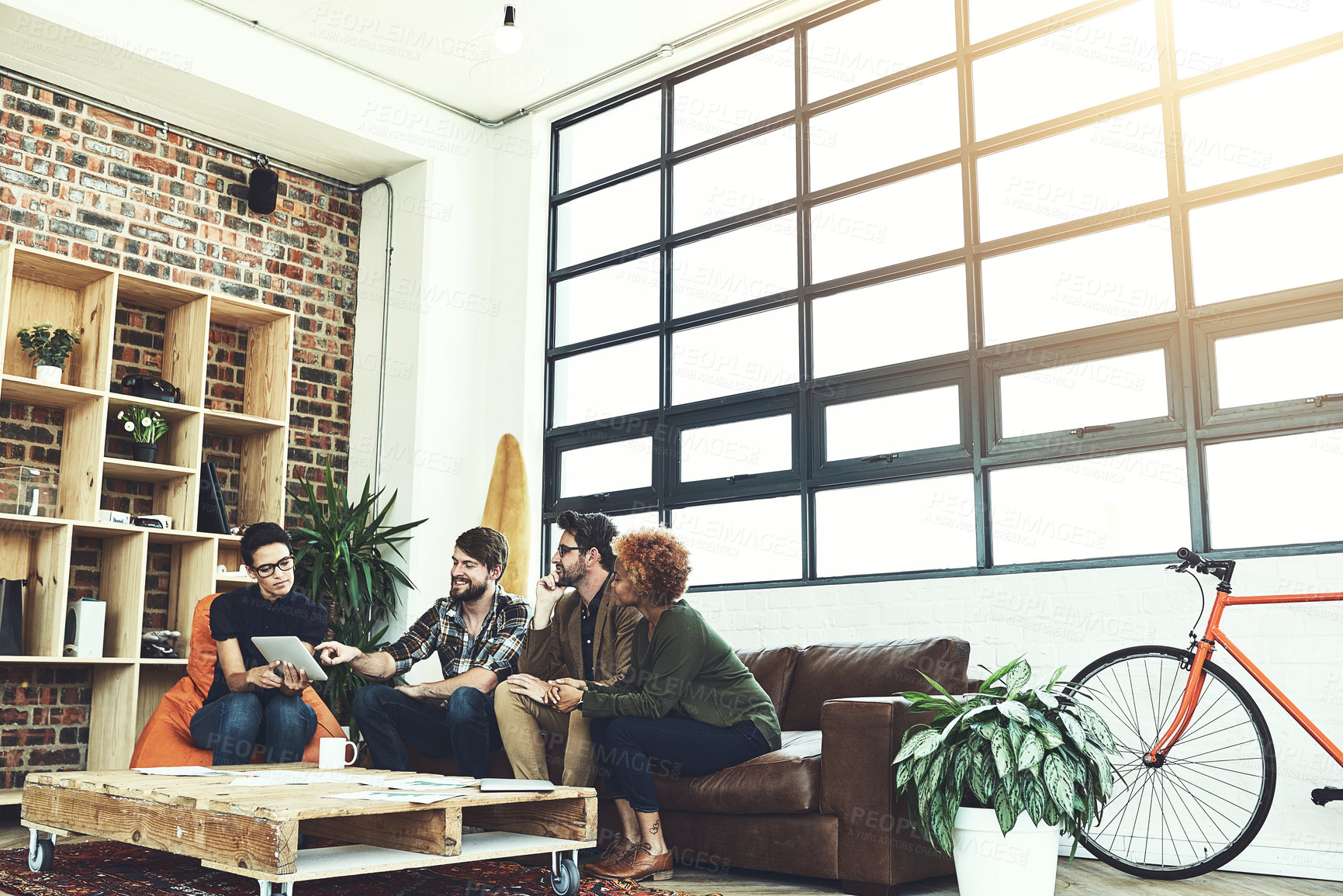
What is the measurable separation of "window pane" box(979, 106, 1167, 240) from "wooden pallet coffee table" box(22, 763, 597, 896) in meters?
3.13

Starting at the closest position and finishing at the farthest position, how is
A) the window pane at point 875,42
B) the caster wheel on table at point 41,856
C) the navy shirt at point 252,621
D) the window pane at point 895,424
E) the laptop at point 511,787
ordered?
the laptop at point 511,787
the caster wheel on table at point 41,856
the navy shirt at point 252,621
the window pane at point 895,424
the window pane at point 875,42

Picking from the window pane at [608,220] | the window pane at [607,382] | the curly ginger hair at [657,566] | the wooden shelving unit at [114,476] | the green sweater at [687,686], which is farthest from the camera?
the window pane at [608,220]

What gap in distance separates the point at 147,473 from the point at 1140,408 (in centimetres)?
440

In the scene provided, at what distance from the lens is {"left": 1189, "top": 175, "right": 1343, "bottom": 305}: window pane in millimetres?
4031

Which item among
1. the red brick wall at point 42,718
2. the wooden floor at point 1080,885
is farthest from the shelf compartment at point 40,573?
the wooden floor at point 1080,885

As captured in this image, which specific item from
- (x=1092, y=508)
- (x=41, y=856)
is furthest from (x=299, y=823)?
(x=1092, y=508)

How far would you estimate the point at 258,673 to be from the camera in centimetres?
393

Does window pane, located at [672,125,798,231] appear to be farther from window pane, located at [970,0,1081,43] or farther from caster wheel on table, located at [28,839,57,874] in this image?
caster wheel on table, located at [28,839,57,874]

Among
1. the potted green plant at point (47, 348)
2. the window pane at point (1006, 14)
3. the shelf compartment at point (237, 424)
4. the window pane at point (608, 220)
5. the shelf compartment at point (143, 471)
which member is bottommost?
the shelf compartment at point (143, 471)

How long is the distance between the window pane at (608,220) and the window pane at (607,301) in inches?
4.9

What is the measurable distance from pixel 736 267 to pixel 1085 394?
1984 millimetres

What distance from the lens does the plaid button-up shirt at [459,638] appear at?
4.12 m

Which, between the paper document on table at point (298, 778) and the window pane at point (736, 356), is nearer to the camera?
the paper document on table at point (298, 778)

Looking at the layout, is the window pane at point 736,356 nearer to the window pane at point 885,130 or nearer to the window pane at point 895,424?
the window pane at point 895,424
